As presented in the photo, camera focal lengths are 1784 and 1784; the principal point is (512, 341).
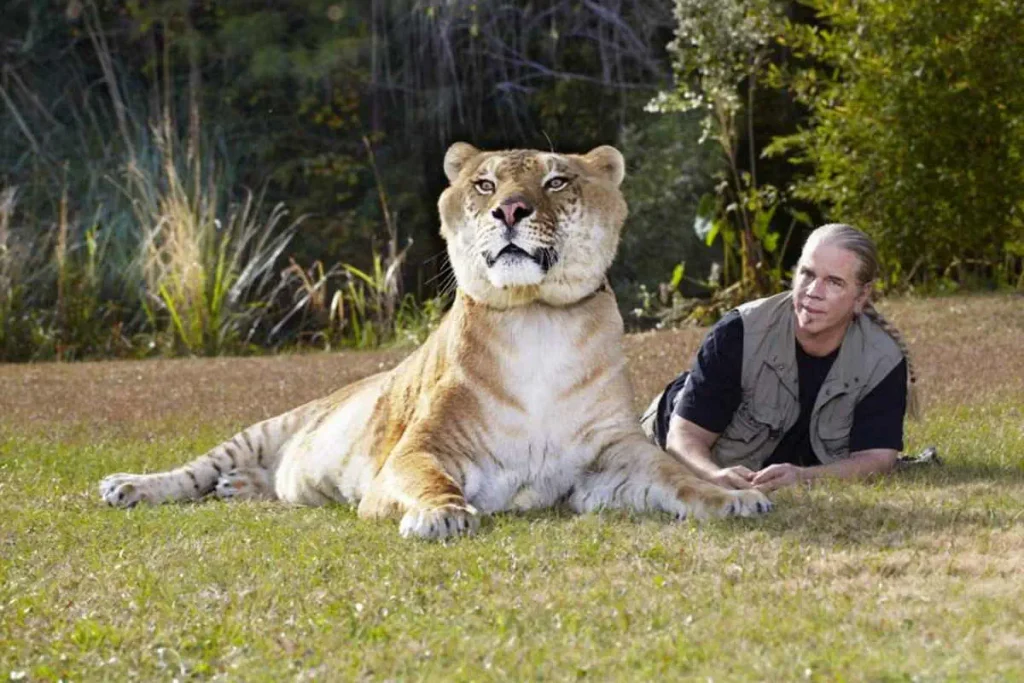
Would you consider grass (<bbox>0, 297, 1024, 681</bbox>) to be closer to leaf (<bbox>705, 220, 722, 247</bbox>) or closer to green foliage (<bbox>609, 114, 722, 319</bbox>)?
leaf (<bbox>705, 220, 722, 247</bbox>)

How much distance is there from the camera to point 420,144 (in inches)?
723

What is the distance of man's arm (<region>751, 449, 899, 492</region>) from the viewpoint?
6.54m

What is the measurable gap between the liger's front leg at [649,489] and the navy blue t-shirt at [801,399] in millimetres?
662

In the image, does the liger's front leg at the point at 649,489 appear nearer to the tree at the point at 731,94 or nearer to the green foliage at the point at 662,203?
the tree at the point at 731,94

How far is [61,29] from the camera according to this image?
755 inches

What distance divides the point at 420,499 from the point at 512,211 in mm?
1052

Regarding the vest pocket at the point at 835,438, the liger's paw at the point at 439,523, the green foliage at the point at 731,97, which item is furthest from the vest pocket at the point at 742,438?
the green foliage at the point at 731,97

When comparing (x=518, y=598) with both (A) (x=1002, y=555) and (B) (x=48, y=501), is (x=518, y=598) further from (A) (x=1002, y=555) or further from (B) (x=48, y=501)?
(B) (x=48, y=501)

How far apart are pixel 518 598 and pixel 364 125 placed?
14449 mm

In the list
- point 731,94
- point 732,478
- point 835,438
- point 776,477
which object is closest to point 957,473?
point 835,438

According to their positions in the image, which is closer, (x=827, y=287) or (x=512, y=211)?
(x=512, y=211)

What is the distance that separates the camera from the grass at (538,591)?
4.37 m

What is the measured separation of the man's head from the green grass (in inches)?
26.6

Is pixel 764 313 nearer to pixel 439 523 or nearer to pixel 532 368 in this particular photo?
pixel 532 368
